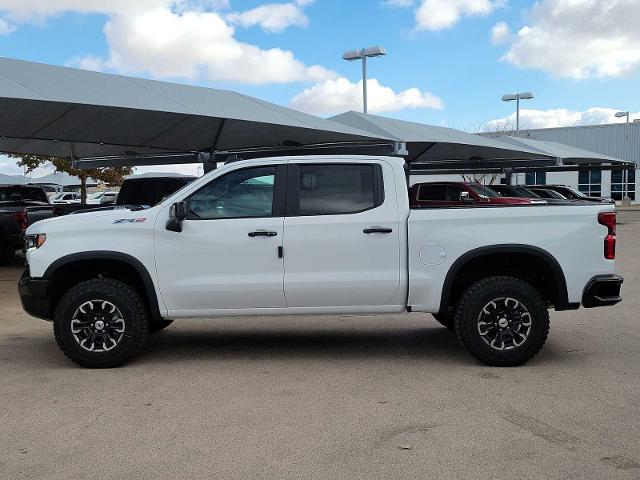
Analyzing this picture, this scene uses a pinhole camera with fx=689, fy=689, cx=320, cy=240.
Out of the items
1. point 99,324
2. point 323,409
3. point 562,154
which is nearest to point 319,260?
point 323,409

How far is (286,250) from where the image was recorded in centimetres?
618

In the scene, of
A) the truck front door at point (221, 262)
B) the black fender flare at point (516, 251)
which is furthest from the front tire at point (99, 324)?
the black fender flare at point (516, 251)

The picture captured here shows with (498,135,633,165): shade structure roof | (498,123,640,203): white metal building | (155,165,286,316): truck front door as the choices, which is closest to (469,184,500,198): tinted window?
(498,135,633,165): shade structure roof

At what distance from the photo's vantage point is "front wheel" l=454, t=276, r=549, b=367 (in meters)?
6.12

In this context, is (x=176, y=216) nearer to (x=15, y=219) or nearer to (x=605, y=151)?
(x=15, y=219)

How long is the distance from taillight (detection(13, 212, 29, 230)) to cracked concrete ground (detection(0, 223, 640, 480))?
5.67m

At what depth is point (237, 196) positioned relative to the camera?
251 inches

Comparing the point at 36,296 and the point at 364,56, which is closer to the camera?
the point at 36,296

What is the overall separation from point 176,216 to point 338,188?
1.49 meters

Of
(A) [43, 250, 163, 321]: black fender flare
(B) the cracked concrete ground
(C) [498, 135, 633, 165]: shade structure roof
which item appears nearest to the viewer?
(B) the cracked concrete ground

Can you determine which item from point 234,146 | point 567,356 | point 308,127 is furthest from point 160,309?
point 234,146

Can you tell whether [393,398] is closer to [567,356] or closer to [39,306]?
[567,356]

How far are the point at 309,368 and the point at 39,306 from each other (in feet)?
8.40

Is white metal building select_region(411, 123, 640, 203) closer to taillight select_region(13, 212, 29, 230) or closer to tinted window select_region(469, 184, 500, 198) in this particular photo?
tinted window select_region(469, 184, 500, 198)
